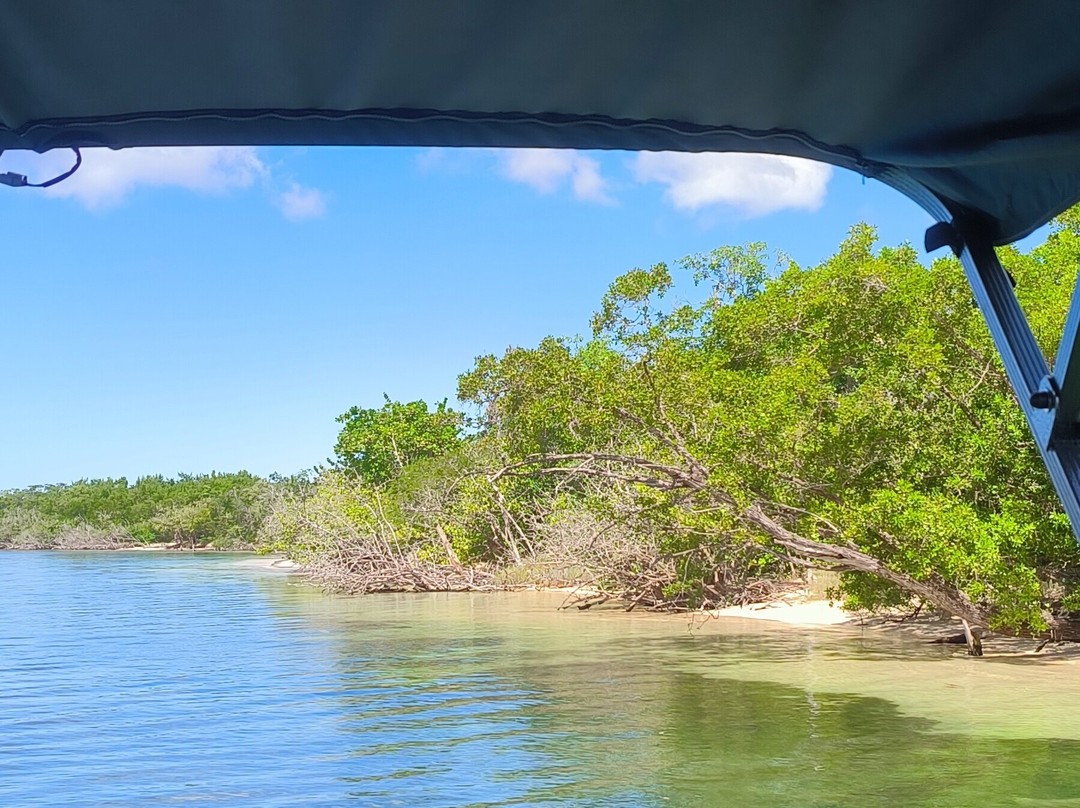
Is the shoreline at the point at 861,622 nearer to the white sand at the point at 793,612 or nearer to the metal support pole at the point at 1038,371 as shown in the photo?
the white sand at the point at 793,612

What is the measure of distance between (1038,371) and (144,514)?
216ft

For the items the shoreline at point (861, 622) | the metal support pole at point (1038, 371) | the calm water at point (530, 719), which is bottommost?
the calm water at point (530, 719)

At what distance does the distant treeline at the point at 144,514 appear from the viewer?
5931 cm

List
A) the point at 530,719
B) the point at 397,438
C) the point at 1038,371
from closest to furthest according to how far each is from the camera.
Answer: the point at 1038,371 < the point at 530,719 < the point at 397,438

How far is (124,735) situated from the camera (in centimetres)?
868

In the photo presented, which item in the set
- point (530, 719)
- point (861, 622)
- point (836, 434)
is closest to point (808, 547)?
point (836, 434)

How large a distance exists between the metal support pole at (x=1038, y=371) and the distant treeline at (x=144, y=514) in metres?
55.5

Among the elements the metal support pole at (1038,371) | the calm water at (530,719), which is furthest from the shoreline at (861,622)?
the metal support pole at (1038,371)

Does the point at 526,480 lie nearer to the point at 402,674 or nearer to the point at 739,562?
the point at 739,562

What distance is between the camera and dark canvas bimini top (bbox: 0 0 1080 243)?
4.58 ft

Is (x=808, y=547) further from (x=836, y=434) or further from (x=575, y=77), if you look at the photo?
(x=575, y=77)

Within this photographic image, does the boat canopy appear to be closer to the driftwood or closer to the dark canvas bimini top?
the dark canvas bimini top

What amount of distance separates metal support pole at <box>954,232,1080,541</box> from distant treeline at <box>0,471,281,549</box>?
182 ft

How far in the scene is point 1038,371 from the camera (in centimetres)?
178
